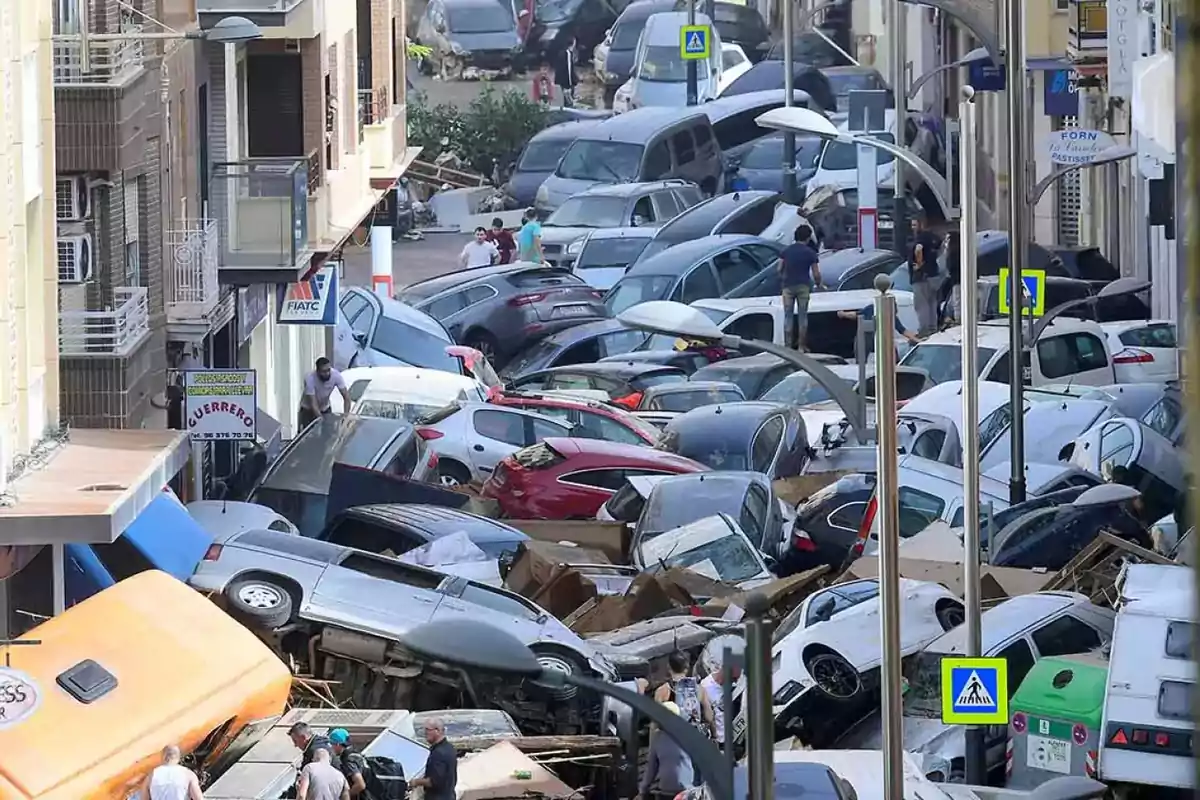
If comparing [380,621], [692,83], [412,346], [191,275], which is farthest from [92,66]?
[692,83]

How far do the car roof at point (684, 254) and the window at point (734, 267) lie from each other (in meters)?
0.15

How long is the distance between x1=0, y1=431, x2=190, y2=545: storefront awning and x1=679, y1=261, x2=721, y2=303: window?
1875 cm

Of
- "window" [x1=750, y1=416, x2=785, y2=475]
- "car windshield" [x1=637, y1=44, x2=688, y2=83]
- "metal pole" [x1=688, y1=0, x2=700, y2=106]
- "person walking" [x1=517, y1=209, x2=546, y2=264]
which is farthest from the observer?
"car windshield" [x1=637, y1=44, x2=688, y2=83]

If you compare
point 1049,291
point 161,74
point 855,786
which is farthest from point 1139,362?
point 855,786

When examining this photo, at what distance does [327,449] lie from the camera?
998 inches

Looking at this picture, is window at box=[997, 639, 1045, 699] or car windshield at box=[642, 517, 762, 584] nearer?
window at box=[997, 639, 1045, 699]

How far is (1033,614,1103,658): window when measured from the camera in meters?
17.7

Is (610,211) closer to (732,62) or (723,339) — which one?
(732,62)

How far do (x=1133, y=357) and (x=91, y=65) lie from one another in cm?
1379

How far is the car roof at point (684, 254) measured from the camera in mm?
38906

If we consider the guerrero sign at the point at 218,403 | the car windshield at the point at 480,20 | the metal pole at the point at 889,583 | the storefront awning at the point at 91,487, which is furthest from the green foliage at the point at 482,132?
the metal pole at the point at 889,583

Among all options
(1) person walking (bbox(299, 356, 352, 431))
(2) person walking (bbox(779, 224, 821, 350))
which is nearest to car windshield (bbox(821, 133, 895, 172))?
(2) person walking (bbox(779, 224, 821, 350))

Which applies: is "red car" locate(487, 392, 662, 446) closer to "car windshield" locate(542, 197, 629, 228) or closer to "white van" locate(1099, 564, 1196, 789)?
"white van" locate(1099, 564, 1196, 789)

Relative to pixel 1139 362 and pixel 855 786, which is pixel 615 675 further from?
pixel 1139 362
